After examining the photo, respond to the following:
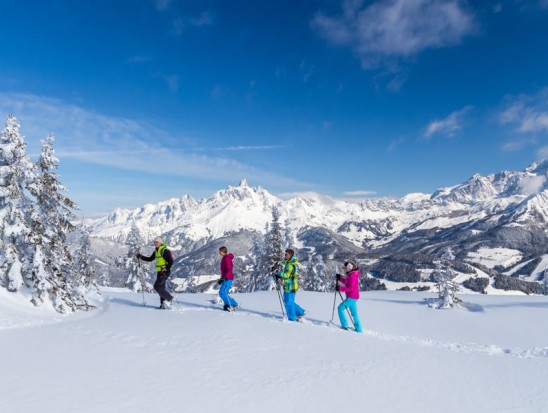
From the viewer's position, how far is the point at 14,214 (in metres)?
15.2

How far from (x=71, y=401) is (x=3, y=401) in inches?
39.2

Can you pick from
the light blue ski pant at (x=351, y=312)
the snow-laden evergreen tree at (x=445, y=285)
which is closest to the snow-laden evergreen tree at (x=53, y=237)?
the light blue ski pant at (x=351, y=312)

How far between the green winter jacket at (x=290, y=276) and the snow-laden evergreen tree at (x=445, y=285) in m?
14.3

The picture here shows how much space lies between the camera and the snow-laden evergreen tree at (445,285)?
24.3 m

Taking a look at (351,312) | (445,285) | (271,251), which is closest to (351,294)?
(351,312)

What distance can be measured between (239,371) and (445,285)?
2387 cm

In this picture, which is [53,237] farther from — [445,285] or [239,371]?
[445,285]

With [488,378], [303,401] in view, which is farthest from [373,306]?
[303,401]

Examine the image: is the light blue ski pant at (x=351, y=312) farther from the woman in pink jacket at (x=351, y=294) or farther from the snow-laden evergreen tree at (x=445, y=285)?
the snow-laden evergreen tree at (x=445, y=285)

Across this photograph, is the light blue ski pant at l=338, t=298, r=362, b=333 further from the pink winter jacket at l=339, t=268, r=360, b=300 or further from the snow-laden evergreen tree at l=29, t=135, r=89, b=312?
the snow-laden evergreen tree at l=29, t=135, r=89, b=312

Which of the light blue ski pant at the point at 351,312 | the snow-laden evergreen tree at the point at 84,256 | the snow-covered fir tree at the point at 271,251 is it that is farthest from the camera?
the snow-covered fir tree at the point at 271,251

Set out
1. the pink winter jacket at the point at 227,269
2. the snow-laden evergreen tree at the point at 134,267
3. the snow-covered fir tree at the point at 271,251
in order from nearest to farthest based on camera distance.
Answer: the pink winter jacket at the point at 227,269, the snow-covered fir tree at the point at 271,251, the snow-laden evergreen tree at the point at 134,267

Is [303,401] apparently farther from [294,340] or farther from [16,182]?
[16,182]

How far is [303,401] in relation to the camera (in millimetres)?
5977
